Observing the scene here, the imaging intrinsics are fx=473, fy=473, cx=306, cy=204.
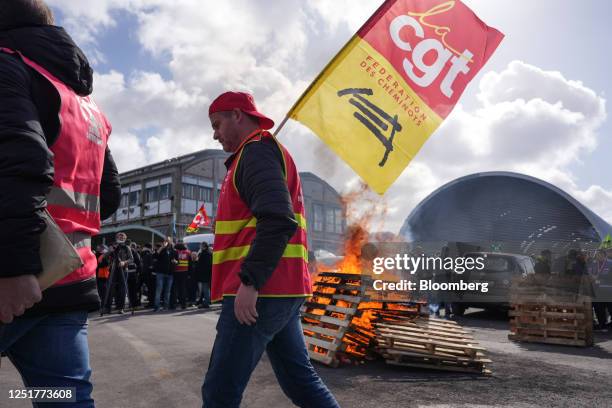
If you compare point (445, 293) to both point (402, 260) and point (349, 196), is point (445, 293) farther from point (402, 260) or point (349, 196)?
point (349, 196)

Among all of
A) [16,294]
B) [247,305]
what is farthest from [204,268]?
[16,294]

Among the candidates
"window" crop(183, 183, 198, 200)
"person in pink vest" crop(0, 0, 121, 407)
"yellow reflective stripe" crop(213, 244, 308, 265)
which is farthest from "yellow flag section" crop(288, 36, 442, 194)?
"window" crop(183, 183, 198, 200)

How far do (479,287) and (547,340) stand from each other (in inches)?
174

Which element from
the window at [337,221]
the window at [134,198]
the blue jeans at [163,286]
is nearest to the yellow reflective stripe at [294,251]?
the blue jeans at [163,286]

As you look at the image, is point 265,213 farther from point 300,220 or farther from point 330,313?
point 330,313

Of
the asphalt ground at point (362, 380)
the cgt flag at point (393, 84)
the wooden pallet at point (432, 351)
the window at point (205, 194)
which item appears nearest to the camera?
the asphalt ground at point (362, 380)

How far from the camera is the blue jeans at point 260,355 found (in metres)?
2.22

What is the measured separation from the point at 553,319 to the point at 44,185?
1003 centimetres

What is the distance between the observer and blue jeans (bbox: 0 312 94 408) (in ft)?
5.56

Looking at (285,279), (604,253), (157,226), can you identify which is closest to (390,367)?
(285,279)

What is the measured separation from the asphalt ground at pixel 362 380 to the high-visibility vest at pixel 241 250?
6.95ft

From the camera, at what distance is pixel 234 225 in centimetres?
247

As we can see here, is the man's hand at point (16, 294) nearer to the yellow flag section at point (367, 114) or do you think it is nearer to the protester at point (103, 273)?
the yellow flag section at point (367, 114)

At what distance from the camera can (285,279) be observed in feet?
7.87
